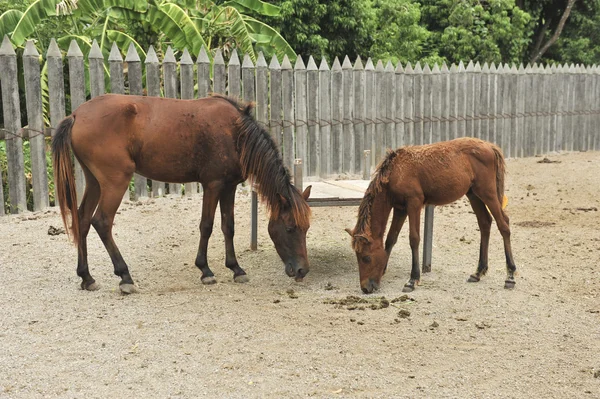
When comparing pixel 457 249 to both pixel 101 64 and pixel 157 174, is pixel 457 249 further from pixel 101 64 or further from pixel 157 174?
pixel 101 64

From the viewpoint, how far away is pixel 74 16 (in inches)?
478

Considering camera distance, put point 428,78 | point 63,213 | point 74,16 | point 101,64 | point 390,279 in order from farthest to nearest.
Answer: point 428,78
point 74,16
point 101,64
point 390,279
point 63,213

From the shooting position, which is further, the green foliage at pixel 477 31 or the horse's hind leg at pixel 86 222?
the green foliage at pixel 477 31

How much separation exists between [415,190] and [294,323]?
64.4 inches

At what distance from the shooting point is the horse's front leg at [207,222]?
Result: 6.27 meters

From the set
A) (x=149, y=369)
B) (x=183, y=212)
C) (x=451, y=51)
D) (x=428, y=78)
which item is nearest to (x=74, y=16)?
(x=183, y=212)

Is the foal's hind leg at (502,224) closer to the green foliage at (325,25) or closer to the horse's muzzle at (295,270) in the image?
the horse's muzzle at (295,270)

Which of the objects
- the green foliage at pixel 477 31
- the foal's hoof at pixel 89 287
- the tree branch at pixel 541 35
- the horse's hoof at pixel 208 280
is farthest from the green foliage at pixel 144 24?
the tree branch at pixel 541 35

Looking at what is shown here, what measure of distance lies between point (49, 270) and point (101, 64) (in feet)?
11.3

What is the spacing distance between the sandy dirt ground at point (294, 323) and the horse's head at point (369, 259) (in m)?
0.14

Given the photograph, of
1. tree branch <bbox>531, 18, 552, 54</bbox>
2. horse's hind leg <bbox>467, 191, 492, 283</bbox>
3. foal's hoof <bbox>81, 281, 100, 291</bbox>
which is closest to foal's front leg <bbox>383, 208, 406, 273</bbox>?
horse's hind leg <bbox>467, 191, 492, 283</bbox>

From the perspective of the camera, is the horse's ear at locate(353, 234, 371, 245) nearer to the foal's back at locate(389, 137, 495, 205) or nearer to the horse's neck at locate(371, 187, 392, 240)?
the horse's neck at locate(371, 187, 392, 240)

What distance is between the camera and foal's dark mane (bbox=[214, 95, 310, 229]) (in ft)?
20.2

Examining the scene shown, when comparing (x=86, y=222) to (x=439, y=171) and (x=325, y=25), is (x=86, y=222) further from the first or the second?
(x=325, y=25)
